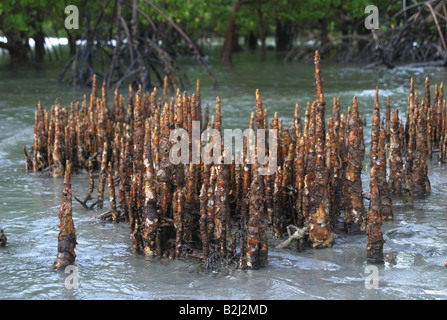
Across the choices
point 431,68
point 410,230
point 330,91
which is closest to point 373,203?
point 410,230

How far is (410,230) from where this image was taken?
4699 mm

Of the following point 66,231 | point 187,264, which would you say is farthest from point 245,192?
point 66,231

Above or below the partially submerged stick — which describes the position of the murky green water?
below

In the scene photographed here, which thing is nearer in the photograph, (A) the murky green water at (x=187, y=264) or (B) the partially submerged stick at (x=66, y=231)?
(A) the murky green water at (x=187, y=264)

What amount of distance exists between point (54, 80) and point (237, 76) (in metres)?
4.62

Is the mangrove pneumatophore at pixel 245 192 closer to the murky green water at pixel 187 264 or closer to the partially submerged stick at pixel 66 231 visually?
the partially submerged stick at pixel 66 231

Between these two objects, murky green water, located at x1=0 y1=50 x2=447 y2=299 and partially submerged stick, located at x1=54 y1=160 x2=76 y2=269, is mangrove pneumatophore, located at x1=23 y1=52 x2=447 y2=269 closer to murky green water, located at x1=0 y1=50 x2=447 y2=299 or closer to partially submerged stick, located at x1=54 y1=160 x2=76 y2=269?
partially submerged stick, located at x1=54 y1=160 x2=76 y2=269

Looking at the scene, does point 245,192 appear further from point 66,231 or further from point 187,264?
point 66,231

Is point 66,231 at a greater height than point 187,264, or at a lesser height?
greater

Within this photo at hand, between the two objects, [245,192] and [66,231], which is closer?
[66,231]

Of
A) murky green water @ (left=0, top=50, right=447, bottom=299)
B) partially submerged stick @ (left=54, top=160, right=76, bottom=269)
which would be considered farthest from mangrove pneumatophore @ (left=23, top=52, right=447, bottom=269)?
murky green water @ (left=0, top=50, right=447, bottom=299)

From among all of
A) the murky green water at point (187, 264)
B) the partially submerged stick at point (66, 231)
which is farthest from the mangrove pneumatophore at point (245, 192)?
the murky green water at point (187, 264)

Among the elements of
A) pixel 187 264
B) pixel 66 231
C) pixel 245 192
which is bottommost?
pixel 187 264

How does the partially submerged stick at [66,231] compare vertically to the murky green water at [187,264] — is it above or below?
above
